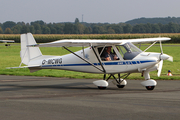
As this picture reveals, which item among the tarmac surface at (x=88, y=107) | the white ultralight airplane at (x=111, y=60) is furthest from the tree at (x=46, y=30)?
the tarmac surface at (x=88, y=107)

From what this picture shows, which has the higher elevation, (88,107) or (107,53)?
(107,53)

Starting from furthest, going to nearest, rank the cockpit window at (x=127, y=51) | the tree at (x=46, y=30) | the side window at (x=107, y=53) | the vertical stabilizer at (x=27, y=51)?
the tree at (x=46, y=30), the vertical stabilizer at (x=27, y=51), the side window at (x=107, y=53), the cockpit window at (x=127, y=51)

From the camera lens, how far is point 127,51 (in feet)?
38.4

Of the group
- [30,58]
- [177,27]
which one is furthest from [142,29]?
[30,58]

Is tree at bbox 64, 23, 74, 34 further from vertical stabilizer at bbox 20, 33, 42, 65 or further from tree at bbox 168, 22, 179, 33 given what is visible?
vertical stabilizer at bbox 20, 33, 42, 65

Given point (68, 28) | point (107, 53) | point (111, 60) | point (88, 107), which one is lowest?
point (88, 107)

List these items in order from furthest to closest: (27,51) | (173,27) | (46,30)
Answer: (173,27)
(46,30)
(27,51)

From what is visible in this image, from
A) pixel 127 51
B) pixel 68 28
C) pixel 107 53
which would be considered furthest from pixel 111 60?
pixel 68 28

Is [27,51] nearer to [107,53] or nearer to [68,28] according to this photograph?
[107,53]

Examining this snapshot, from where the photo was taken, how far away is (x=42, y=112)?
729cm

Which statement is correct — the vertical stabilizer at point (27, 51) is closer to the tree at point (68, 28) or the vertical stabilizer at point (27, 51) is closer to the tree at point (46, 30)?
the tree at point (68, 28)

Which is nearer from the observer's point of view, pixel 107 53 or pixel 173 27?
pixel 107 53

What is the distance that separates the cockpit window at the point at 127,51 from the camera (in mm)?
11602

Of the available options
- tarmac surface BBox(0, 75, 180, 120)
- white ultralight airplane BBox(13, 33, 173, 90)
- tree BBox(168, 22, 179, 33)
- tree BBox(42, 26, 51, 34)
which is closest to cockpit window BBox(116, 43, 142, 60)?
white ultralight airplane BBox(13, 33, 173, 90)
